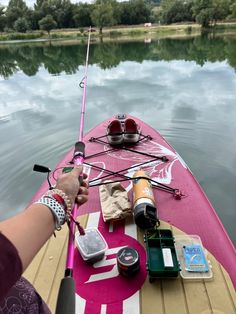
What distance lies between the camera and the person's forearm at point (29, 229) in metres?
0.90

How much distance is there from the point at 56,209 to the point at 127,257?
152 cm

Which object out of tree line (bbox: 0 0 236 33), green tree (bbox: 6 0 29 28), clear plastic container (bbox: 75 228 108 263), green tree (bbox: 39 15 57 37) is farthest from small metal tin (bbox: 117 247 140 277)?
green tree (bbox: 6 0 29 28)

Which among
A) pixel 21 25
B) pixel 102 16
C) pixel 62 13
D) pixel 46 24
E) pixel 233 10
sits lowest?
pixel 233 10

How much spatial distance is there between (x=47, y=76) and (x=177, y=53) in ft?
33.8

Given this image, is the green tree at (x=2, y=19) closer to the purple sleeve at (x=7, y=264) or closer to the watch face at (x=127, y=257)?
the watch face at (x=127, y=257)

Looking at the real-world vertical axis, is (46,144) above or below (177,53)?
below

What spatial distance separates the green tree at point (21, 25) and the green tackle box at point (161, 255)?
185 feet

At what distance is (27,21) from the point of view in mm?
52531

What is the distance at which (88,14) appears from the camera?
180 ft

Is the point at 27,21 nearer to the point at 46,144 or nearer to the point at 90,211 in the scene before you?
the point at 46,144

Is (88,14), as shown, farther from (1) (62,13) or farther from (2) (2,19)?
(2) (2,19)

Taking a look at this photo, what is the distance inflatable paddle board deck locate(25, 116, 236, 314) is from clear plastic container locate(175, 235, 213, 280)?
0.11 ft

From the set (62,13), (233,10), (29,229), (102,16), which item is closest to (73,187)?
(29,229)

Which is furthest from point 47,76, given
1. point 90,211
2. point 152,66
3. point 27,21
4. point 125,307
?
point 27,21
